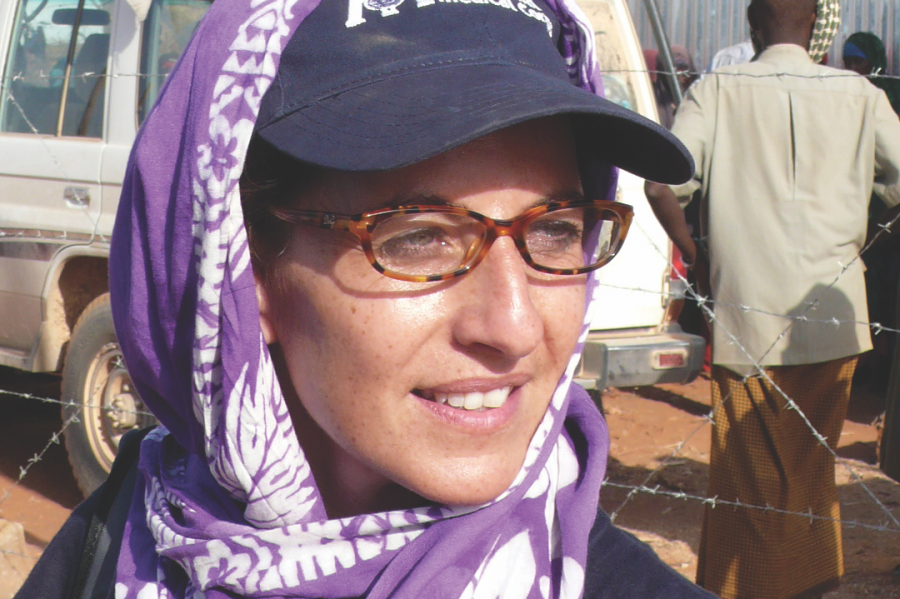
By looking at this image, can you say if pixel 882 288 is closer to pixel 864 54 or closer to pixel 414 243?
pixel 864 54

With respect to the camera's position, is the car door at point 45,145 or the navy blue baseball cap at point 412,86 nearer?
the navy blue baseball cap at point 412,86

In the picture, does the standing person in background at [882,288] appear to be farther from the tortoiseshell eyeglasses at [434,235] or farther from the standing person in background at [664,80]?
the tortoiseshell eyeglasses at [434,235]

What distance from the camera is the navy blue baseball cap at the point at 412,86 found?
1.10 meters

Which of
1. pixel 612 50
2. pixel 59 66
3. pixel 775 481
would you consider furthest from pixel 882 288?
pixel 59 66

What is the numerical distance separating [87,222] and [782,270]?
3.13 m

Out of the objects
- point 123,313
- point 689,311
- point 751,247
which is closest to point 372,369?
point 123,313

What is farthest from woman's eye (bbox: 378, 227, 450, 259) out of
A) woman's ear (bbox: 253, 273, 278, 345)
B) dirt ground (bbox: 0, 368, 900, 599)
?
dirt ground (bbox: 0, 368, 900, 599)

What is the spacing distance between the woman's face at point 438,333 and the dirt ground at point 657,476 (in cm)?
217

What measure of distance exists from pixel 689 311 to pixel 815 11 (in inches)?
181

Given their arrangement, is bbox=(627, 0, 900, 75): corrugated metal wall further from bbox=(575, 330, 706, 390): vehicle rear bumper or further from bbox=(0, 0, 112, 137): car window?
bbox=(0, 0, 112, 137): car window

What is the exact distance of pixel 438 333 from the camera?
3.86ft

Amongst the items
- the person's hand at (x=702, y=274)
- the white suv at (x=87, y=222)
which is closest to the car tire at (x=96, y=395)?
the white suv at (x=87, y=222)

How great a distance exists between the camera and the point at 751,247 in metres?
3.36

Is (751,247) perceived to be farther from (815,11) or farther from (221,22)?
(221,22)
